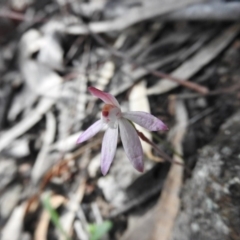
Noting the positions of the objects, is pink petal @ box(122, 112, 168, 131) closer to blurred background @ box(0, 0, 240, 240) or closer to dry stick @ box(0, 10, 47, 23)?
blurred background @ box(0, 0, 240, 240)

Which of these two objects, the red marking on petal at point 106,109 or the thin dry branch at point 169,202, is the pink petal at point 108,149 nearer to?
the red marking on petal at point 106,109

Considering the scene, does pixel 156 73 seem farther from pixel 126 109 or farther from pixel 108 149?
pixel 108 149

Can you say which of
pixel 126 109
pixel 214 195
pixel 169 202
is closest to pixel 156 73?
pixel 126 109

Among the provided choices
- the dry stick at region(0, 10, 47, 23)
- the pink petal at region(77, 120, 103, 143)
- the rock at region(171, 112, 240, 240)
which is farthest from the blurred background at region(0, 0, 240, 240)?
the pink petal at region(77, 120, 103, 143)

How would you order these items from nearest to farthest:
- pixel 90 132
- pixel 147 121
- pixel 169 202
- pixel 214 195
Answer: pixel 147 121
pixel 90 132
pixel 214 195
pixel 169 202

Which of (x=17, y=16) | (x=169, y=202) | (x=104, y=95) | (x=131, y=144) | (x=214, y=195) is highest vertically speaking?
(x=104, y=95)
